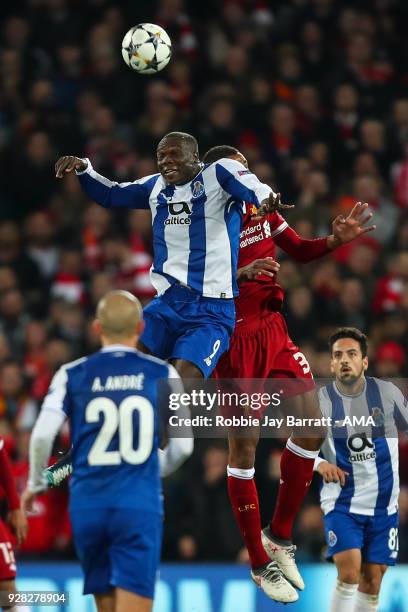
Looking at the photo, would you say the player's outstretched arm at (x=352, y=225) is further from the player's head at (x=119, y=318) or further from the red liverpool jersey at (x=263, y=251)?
the player's head at (x=119, y=318)

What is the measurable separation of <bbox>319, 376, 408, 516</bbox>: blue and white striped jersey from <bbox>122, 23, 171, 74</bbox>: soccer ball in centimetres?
257

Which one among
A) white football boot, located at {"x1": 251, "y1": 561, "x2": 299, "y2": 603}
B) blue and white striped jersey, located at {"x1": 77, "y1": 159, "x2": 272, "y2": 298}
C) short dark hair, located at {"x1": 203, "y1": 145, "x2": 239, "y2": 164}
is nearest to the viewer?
blue and white striped jersey, located at {"x1": 77, "y1": 159, "x2": 272, "y2": 298}

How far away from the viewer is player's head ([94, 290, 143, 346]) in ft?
21.4

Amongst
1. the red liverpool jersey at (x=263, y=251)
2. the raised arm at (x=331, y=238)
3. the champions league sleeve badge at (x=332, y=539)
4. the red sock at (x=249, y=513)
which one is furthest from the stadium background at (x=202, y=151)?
the raised arm at (x=331, y=238)

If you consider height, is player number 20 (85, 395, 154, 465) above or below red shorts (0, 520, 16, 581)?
above

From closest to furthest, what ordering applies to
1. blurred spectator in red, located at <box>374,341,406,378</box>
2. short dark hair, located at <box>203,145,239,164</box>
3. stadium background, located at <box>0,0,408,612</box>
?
short dark hair, located at <box>203,145,239,164</box> → stadium background, located at <box>0,0,408,612</box> → blurred spectator in red, located at <box>374,341,406,378</box>

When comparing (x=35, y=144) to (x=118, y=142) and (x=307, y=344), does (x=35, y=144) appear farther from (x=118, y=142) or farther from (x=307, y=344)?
(x=307, y=344)

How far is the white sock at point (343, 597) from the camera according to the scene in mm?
8867

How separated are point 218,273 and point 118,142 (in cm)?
630

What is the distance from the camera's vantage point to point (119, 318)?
21.5 feet

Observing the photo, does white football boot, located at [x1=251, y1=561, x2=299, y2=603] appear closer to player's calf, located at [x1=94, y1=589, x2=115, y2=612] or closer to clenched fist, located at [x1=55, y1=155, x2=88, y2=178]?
player's calf, located at [x1=94, y1=589, x2=115, y2=612]

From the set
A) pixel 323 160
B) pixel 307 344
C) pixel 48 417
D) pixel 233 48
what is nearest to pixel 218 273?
pixel 48 417

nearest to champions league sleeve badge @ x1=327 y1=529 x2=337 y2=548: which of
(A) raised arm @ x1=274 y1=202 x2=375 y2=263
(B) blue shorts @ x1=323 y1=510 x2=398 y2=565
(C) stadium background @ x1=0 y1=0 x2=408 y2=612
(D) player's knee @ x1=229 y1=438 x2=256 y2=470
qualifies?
(B) blue shorts @ x1=323 y1=510 x2=398 y2=565

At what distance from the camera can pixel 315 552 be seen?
11062 mm
